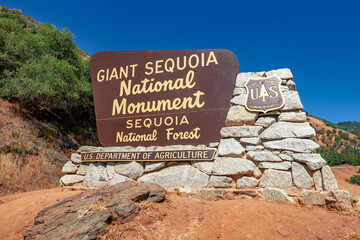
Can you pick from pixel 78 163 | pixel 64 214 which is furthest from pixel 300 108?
pixel 78 163

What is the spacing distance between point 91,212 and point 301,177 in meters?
3.45

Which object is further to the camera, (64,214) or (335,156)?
(335,156)

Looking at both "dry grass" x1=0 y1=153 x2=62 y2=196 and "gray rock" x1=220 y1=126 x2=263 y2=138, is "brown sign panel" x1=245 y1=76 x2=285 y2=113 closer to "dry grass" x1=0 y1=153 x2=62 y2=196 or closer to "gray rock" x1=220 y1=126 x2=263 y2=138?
"gray rock" x1=220 y1=126 x2=263 y2=138

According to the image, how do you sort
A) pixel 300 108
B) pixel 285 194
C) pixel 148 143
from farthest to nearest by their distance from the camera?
pixel 148 143 < pixel 300 108 < pixel 285 194

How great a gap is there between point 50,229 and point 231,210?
2627mm

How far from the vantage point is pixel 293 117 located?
4262 millimetres

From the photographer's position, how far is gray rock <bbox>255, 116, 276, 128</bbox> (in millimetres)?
4379

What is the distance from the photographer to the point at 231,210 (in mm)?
3465

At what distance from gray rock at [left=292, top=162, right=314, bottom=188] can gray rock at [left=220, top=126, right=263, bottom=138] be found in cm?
88

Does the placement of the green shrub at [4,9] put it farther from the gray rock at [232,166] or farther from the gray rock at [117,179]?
the gray rock at [232,166]

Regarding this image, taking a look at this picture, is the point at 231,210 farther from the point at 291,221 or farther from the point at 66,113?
the point at 66,113

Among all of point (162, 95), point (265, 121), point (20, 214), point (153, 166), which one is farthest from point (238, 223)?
point (20, 214)

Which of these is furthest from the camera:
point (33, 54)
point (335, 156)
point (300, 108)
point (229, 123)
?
point (335, 156)

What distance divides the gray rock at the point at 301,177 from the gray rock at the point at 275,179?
96mm
